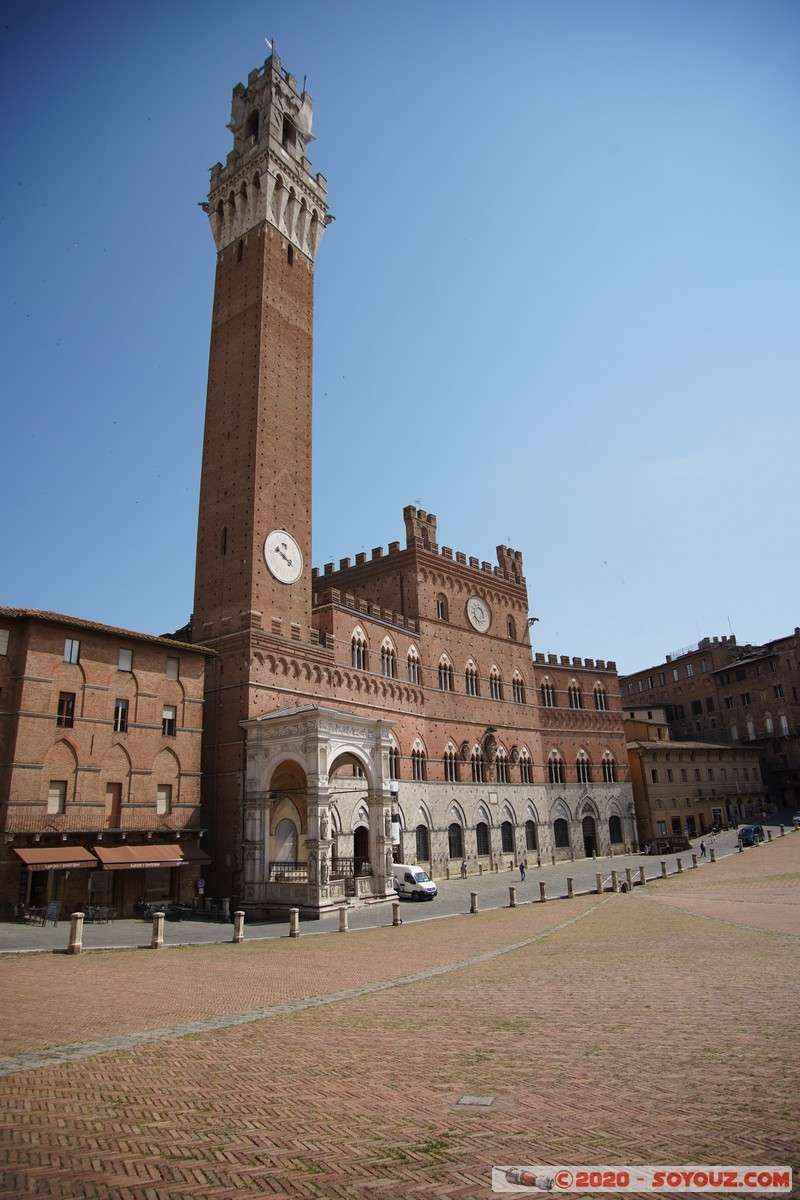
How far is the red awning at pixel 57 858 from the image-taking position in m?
20.8

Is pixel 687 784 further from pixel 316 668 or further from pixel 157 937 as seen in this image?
pixel 157 937

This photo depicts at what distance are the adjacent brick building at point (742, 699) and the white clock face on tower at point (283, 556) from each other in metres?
42.9

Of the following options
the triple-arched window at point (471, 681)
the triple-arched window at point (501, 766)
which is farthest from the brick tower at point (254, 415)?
the triple-arched window at point (501, 766)

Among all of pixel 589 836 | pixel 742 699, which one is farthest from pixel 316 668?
pixel 742 699

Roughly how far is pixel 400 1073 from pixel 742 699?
218 ft

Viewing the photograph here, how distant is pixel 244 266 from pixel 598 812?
1518 inches

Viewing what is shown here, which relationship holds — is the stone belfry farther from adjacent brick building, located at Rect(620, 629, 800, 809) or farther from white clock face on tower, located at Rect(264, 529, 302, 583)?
Answer: adjacent brick building, located at Rect(620, 629, 800, 809)

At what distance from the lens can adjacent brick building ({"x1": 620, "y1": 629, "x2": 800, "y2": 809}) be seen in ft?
203

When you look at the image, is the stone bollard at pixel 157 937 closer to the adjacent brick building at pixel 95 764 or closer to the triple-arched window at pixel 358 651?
the adjacent brick building at pixel 95 764

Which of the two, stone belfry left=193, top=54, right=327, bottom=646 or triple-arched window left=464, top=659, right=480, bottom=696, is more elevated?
stone belfry left=193, top=54, right=327, bottom=646

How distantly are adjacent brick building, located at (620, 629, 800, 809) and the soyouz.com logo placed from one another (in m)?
62.1

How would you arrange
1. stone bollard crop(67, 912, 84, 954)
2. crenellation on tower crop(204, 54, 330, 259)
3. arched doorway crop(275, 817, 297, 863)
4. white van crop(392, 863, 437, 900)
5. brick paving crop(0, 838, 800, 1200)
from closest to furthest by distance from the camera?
brick paving crop(0, 838, 800, 1200) < stone bollard crop(67, 912, 84, 954) < white van crop(392, 863, 437, 900) < arched doorway crop(275, 817, 297, 863) < crenellation on tower crop(204, 54, 330, 259)

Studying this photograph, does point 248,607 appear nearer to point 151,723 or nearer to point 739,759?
point 151,723

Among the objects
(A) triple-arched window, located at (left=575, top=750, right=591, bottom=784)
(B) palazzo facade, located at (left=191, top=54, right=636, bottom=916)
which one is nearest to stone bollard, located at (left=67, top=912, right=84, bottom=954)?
(B) palazzo facade, located at (left=191, top=54, right=636, bottom=916)
